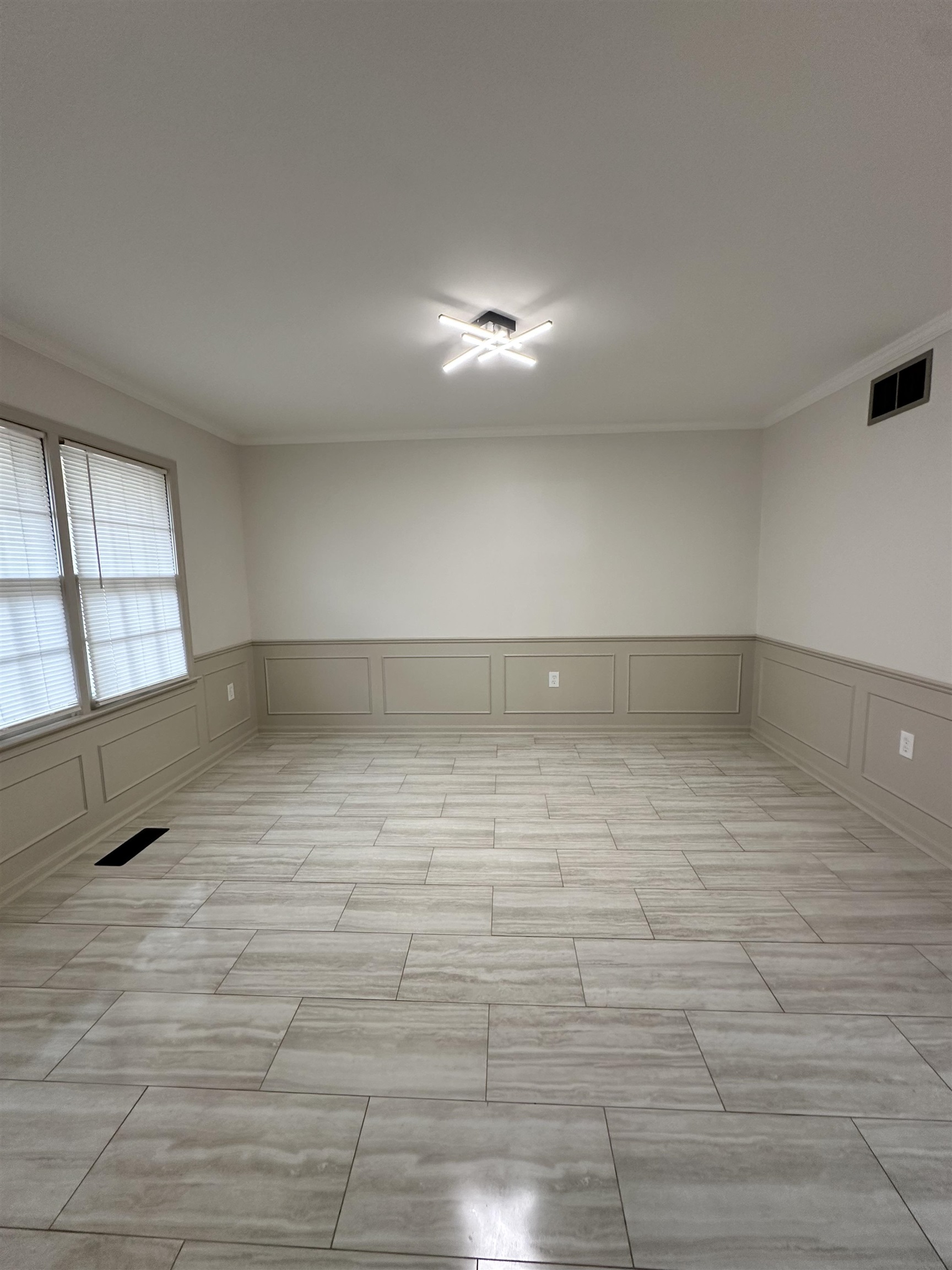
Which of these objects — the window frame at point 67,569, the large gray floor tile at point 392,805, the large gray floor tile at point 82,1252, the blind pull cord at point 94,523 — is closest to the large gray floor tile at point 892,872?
the large gray floor tile at point 392,805

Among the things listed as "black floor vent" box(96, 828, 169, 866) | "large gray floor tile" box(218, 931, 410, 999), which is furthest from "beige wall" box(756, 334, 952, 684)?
"black floor vent" box(96, 828, 169, 866)

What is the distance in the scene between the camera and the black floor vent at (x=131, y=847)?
2.80m

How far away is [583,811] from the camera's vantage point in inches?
129

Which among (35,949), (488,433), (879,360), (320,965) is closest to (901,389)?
(879,360)

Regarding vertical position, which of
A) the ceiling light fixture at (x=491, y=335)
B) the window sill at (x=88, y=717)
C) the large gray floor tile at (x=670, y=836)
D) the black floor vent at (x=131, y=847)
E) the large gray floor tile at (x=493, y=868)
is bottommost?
the large gray floor tile at (x=670, y=836)

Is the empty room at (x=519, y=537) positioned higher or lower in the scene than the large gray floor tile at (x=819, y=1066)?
higher

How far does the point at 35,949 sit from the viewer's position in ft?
7.02

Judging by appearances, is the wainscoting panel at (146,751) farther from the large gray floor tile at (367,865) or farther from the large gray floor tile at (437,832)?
the large gray floor tile at (437,832)

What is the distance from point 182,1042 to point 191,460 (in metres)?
3.78

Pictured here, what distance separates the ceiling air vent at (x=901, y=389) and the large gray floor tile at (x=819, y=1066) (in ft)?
9.77

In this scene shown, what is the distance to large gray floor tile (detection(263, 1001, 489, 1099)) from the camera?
154cm

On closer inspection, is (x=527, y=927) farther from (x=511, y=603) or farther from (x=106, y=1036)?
(x=511, y=603)

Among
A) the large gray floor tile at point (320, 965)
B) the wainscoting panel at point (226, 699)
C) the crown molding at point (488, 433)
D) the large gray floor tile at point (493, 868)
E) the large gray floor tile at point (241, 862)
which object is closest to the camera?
the large gray floor tile at point (320, 965)

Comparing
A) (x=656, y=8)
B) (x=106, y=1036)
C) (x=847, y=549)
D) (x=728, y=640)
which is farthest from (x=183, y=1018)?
(x=728, y=640)
